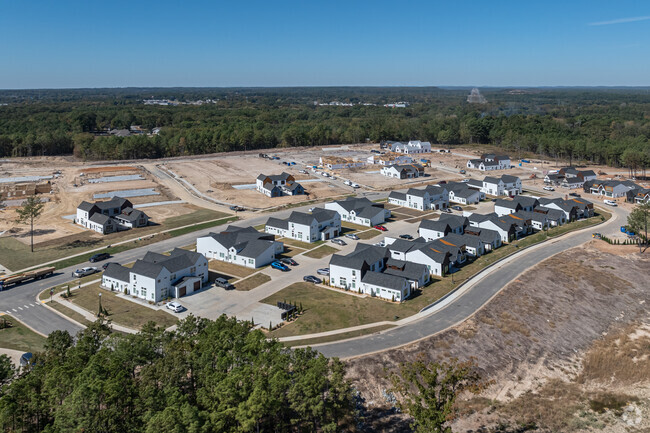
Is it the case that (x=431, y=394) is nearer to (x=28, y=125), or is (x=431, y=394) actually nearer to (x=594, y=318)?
(x=594, y=318)

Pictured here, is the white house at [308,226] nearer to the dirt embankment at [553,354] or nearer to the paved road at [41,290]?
the paved road at [41,290]

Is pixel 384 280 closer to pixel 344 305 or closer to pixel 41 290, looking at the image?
pixel 344 305

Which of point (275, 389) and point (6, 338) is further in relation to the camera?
point (6, 338)

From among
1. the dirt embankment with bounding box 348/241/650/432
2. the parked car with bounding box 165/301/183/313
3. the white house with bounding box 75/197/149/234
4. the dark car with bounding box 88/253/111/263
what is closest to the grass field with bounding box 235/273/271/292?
the parked car with bounding box 165/301/183/313

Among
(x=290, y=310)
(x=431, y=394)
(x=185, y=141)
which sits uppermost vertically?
(x=185, y=141)

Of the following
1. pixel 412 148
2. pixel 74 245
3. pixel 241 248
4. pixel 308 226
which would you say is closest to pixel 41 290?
pixel 74 245

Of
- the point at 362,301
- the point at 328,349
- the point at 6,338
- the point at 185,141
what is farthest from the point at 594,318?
the point at 185,141

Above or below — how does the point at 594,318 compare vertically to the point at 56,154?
below
